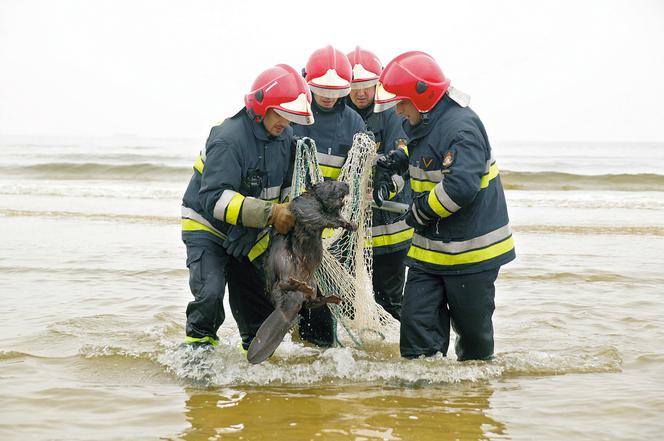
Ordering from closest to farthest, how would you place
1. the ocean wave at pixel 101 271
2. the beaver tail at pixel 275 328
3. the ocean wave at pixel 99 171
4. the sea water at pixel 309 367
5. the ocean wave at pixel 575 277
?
the sea water at pixel 309 367
the beaver tail at pixel 275 328
the ocean wave at pixel 575 277
the ocean wave at pixel 101 271
the ocean wave at pixel 99 171

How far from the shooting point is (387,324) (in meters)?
6.18

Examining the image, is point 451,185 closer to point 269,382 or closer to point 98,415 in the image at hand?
point 269,382

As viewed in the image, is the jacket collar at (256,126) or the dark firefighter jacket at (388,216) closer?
the jacket collar at (256,126)

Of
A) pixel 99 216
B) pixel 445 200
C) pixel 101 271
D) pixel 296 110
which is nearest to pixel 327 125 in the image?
pixel 296 110

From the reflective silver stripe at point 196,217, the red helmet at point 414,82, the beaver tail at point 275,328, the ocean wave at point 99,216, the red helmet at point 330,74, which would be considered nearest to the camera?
the beaver tail at point 275,328

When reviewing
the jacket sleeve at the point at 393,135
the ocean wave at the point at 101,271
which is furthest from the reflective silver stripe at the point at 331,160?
the ocean wave at the point at 101,271

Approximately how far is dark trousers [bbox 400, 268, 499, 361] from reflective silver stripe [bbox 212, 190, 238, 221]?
4.40 ft

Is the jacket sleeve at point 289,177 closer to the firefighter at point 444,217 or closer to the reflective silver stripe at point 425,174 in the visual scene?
the firefighter at point 444,217

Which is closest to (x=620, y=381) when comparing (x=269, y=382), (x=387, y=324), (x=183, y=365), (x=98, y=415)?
(x=387, y=324)

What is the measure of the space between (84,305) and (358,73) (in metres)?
3.56

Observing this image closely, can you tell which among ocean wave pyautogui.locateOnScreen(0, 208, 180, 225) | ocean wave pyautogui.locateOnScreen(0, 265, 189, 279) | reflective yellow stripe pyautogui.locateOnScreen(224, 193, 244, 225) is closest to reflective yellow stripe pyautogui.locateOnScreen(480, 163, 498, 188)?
reflective yellow stripe pyautogui.locateOnScreen(224, 193, 244, 225)

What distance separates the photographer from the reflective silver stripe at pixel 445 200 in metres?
4.89

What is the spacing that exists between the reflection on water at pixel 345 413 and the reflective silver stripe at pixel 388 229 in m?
1.66

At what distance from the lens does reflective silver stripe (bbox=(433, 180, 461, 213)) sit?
16.1ft
